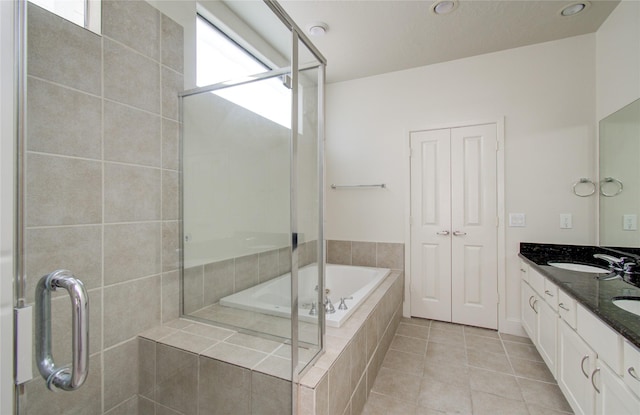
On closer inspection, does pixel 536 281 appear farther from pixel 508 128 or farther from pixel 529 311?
pixel 508 128

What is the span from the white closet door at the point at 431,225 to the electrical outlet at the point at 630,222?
4.10 feet

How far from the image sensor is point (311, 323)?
57.6 inches

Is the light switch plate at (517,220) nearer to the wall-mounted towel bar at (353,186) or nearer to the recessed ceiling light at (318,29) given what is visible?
the wall-mounted towel bar at (353,186)

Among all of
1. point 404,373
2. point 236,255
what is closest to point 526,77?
point 404,373

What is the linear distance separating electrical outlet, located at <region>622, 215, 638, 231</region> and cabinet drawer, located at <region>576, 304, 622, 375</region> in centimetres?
110

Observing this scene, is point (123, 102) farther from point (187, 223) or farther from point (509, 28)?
point (509, 28)

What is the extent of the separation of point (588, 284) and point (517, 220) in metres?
1.27

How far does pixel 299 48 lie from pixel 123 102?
930mm

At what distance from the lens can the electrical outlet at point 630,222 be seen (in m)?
1.99

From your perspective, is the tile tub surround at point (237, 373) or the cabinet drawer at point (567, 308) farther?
the cabinet drawer at point (567, 308)

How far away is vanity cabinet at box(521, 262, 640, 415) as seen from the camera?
1.07 m

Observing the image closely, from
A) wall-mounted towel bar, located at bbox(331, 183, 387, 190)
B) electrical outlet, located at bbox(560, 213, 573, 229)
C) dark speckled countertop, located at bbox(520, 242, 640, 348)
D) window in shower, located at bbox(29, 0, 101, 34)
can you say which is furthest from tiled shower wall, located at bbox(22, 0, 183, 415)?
electrical outlet, located at bbox(560, 213, 573, 229)

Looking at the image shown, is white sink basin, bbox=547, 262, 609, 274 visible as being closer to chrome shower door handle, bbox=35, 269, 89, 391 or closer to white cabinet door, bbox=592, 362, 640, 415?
white cabinet door, bbox=592, 362, 640, 415

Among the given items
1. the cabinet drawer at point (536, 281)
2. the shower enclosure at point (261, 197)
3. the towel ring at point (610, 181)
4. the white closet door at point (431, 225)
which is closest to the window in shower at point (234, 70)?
the shower enclosure at point (261, 197)
